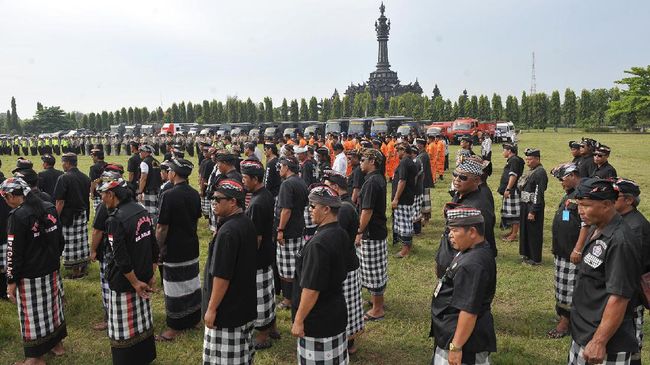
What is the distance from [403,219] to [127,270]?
5.17 meters

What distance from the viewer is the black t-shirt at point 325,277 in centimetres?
330

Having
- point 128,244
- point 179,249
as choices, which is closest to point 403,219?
point 179,249

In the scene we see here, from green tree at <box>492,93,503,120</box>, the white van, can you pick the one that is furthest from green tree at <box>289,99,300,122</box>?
the white van

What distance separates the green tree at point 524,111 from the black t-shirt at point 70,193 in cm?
7353

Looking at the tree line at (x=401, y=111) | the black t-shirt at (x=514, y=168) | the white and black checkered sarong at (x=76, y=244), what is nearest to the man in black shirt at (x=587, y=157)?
the black t-shirt at (x=514, y=168)

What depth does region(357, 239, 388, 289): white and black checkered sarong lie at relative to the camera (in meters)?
5.93

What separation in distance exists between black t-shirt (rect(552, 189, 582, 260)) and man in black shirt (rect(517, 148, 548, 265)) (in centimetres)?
203

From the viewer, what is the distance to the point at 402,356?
16.5 ft

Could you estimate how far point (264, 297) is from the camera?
521 centimetres

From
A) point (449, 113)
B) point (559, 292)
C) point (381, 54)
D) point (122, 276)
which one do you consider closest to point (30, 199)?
point (122, 276)

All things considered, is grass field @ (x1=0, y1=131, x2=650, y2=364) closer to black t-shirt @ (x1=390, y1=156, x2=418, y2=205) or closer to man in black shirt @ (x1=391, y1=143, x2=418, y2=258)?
man in black shirt @ (x1=391, y1=143, x2=418, y2=258)

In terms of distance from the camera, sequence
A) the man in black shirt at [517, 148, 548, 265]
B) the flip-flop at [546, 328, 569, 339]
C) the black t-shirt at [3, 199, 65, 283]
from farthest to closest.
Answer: the man in black shirt at [517, 148, 548, 265] → the flip-flop at [546, 328, 569, 339] → the black t-shirt at [3, 199, 65, 283]

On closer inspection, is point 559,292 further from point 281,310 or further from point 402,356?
point 281,310

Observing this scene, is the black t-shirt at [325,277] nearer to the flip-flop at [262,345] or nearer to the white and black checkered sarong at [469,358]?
the white and black checkered sarong at [469,358]
